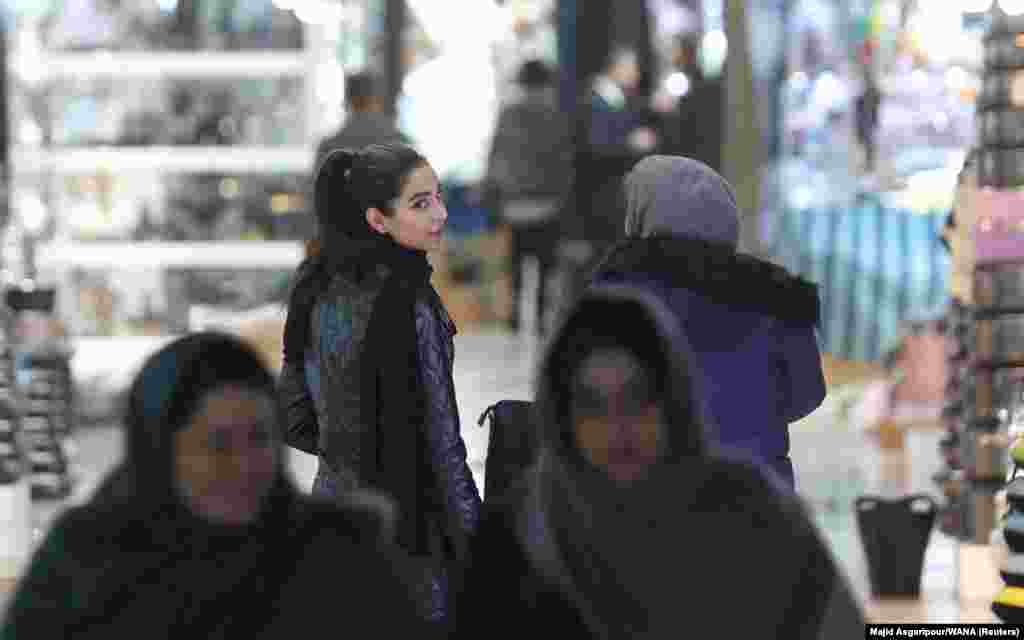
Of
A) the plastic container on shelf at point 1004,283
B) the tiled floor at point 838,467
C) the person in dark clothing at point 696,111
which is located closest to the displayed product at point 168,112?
the tiled floor at point 838,467

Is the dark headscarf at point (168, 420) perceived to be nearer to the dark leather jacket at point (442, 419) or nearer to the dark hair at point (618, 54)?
the dark leather jacket at point (442, 419)

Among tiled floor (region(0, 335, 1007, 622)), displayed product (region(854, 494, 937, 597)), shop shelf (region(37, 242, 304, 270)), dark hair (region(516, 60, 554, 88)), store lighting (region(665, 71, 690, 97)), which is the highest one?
dark hair (region(516, 60, 554, 88))

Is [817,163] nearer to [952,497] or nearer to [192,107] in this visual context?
[192,107]

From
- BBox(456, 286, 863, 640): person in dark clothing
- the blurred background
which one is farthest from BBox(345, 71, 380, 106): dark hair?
BBox(456, 286, 863, 640): person in dark clothing

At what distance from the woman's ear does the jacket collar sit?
18.3 inches

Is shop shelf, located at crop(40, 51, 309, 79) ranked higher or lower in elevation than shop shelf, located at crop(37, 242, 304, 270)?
higher

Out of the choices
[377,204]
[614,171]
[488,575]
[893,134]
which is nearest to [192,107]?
[614,171]

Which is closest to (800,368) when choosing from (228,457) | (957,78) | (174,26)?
(228,457)

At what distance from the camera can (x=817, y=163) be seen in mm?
18484

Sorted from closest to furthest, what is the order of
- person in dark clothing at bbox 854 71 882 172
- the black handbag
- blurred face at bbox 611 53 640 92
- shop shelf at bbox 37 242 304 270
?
1. the black handbag
2. shop shelf at bbox 37 242 304 270
3. blurred face at bbox 611 53 640 92
4. person in dark clothing at bbox 854 71 882 172

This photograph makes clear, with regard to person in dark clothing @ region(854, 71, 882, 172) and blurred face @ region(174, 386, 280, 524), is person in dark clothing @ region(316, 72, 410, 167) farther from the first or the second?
blurred face @ region(174, 386, 280, 524)

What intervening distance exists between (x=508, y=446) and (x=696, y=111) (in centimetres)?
1365

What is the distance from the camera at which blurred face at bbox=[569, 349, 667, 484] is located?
339 centimetres

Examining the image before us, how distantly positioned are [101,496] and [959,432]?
6.63 metres
